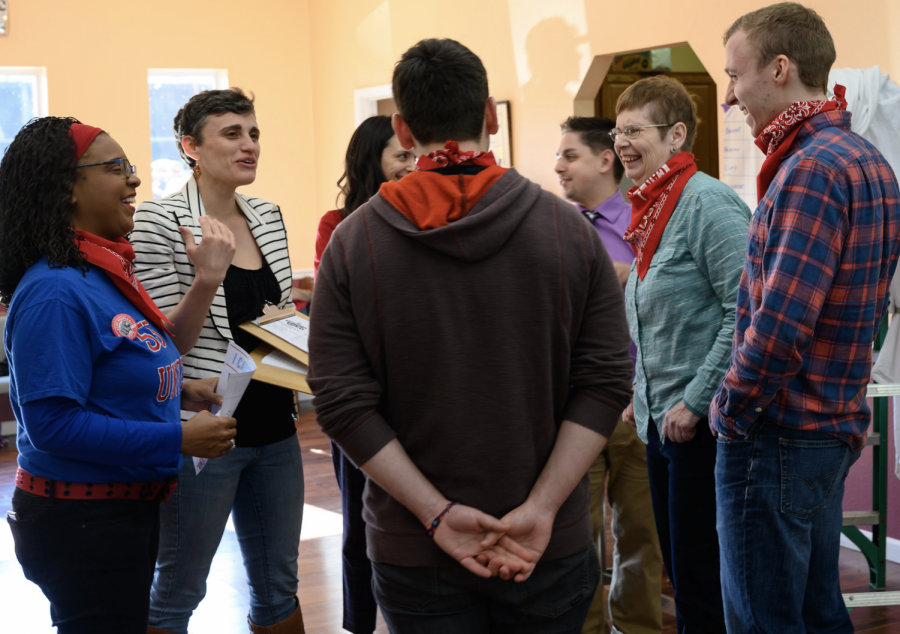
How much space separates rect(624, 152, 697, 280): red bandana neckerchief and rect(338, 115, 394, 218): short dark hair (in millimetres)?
760

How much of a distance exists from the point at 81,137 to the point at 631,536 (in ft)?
6.54

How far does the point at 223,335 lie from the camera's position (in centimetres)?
208

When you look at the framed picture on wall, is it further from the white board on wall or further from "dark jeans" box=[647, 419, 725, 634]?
"dark jeans" box=[647, 419, 725, 634]

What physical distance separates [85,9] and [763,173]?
7248mm

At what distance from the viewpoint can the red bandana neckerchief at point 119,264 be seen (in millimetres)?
1579

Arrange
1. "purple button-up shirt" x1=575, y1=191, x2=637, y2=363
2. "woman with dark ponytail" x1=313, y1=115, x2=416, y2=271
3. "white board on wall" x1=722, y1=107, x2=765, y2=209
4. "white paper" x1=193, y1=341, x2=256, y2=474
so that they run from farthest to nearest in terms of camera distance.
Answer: "white board on wall" x1=722, y1=107, x2=765, y2=209
"purple button-up shirt" x1=575, y1=191, x2=637, y2=363
"woman with dark ponytail" x1=313, y1=115, x2=416, y2=271
"white paper" x1=193, y1=341, x2=256, y2=474

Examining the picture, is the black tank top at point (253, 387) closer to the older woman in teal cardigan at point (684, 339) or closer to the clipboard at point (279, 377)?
the clipboard at point (279, 377)

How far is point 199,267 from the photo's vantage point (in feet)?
6.35

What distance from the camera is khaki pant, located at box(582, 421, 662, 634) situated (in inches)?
105

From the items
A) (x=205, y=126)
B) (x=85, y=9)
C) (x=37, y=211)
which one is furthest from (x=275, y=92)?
(x=37, y=211)

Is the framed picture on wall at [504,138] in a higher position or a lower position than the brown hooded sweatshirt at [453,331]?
higher

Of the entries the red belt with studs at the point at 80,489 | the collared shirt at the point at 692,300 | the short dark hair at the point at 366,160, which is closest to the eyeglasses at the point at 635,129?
the collared shirt at the point at 692,300

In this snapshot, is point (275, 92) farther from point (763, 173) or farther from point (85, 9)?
point (763, 173)

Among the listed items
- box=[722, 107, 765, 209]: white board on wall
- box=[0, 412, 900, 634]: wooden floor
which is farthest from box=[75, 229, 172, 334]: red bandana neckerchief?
box=[722, 107, 765, 209]: white board on wall
